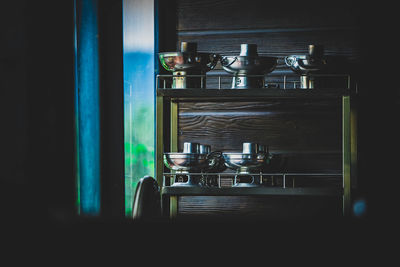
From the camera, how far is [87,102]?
4.78ft

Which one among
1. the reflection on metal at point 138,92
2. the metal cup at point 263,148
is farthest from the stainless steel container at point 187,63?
the metal cup at point 263,148

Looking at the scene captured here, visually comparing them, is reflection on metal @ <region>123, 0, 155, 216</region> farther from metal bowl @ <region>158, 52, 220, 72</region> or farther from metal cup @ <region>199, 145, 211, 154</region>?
metal cup @ <region>199, 145, 211, 154</region>

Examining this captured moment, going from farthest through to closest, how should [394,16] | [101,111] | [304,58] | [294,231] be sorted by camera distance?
[394,16] < [304,58] < [101,111] < [294,231]

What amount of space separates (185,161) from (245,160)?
23 cm

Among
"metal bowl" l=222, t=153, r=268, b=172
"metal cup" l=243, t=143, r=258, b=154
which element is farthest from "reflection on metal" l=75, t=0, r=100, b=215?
"metal cup" l=243, t=143, r=258, b=154

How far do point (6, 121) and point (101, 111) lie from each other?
0.54m

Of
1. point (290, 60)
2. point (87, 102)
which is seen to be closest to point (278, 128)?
point (290, 60)

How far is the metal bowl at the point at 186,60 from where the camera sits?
198 centimetres

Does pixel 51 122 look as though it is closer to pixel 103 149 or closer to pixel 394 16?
pixel 103 149

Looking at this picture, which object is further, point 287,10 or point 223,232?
point 287,10

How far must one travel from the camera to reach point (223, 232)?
457 millimetres

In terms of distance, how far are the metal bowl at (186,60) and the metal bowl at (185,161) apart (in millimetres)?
341

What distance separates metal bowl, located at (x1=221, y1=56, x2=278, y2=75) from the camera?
6.46ft

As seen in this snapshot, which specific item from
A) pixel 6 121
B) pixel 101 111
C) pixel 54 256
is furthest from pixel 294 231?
pixel 101 111
